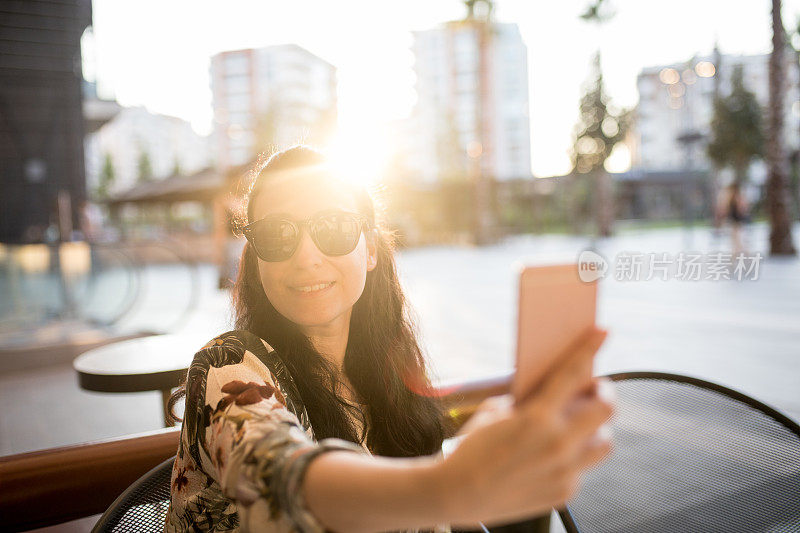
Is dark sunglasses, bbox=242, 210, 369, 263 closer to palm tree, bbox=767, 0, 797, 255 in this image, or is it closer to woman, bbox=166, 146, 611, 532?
woman, bbox=166, 146, 611, 532

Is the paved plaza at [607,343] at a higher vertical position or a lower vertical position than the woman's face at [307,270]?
lower

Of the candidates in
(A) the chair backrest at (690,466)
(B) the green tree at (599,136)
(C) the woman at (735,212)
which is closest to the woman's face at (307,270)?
(A) the chair backrest at (690,466)

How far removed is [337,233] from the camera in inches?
42.3

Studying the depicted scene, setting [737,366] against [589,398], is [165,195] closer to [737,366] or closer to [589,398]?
[737,366]

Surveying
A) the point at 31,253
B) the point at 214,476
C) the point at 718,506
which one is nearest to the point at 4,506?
the point at 214,476

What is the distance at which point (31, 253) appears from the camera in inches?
230

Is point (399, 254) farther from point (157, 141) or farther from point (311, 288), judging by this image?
point (157, 141)

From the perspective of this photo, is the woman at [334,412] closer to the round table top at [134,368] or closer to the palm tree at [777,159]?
the round table top at [134,368]

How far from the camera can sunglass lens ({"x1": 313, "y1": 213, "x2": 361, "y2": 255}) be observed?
1059 millimetres

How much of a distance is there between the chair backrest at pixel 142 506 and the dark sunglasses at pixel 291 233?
0.52 meters

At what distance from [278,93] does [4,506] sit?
31.2 metres

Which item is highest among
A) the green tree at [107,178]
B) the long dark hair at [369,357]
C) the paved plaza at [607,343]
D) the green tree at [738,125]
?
the green tree at [107,178]

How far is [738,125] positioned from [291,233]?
68.3 feet

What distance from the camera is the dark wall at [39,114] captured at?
752 cm
